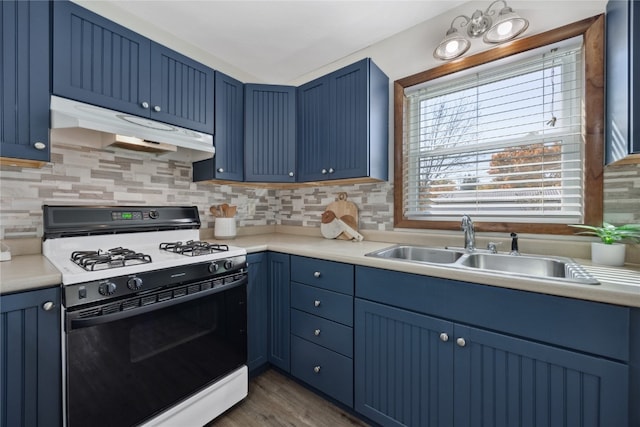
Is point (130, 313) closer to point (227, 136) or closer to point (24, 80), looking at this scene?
point (24, 80)

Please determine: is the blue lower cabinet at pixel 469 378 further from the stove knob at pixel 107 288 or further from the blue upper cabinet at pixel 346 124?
the stove knob at pixel 107 288

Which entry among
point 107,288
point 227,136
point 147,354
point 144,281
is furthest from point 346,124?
point 147,354

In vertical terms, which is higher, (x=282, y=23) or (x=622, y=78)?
(x=282, y=23)

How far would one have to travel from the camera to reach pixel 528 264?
4.72ft

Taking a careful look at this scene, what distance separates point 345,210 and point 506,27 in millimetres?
1531

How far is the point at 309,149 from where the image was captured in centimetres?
220

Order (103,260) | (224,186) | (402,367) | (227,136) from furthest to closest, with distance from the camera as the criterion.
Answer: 1. (224,186)
2. (227,136)
3. (402,367)
4. (103,260)

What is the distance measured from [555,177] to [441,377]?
4.17 feet

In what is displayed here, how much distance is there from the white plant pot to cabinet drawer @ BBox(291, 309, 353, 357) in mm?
A: 1264

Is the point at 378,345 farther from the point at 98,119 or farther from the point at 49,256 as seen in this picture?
→ the point at 98,119

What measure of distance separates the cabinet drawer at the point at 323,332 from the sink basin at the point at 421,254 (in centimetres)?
50

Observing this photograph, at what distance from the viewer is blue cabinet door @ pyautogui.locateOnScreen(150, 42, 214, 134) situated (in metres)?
1.67

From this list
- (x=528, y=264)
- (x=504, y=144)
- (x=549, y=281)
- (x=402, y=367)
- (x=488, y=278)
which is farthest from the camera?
Result: (x=504, y=144)

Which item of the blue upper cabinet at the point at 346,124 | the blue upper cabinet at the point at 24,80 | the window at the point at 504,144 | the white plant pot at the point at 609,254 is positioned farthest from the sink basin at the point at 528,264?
the blue upper cabinet at the point at 24,80
